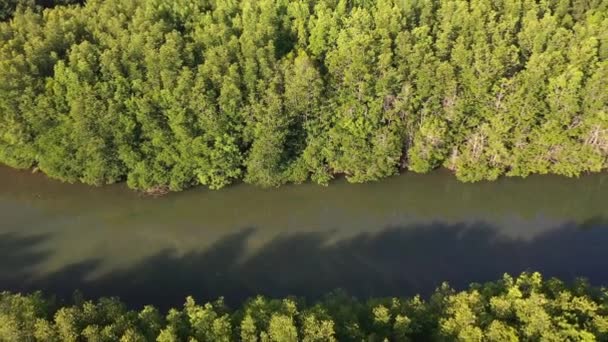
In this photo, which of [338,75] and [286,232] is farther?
[338,75]

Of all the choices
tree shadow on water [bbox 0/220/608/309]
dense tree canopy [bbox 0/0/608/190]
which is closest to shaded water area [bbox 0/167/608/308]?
tree shadow on water [bbox 0/220/608/309]

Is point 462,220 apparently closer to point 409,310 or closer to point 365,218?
Result: point 365,218

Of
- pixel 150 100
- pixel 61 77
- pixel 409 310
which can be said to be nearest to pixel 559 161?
Result: pixel 409 310

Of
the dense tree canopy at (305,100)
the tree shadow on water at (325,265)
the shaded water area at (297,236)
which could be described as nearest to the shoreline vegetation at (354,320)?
the tree shadow on water at (325,265)

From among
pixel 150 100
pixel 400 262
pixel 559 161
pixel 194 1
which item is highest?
pixel 194 1

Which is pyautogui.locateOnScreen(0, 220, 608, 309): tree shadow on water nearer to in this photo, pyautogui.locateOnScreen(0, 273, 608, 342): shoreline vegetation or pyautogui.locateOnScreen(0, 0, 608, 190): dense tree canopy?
pyautogui.locateOnScreen(0, 0, 608, 190): dense tree canopy

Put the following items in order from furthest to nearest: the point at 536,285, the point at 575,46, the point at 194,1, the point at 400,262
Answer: the point at 194,1
the point at 575,46
the point at 400,262
the point at 536,285

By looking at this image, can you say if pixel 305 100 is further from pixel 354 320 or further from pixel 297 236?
pixel 354 320
